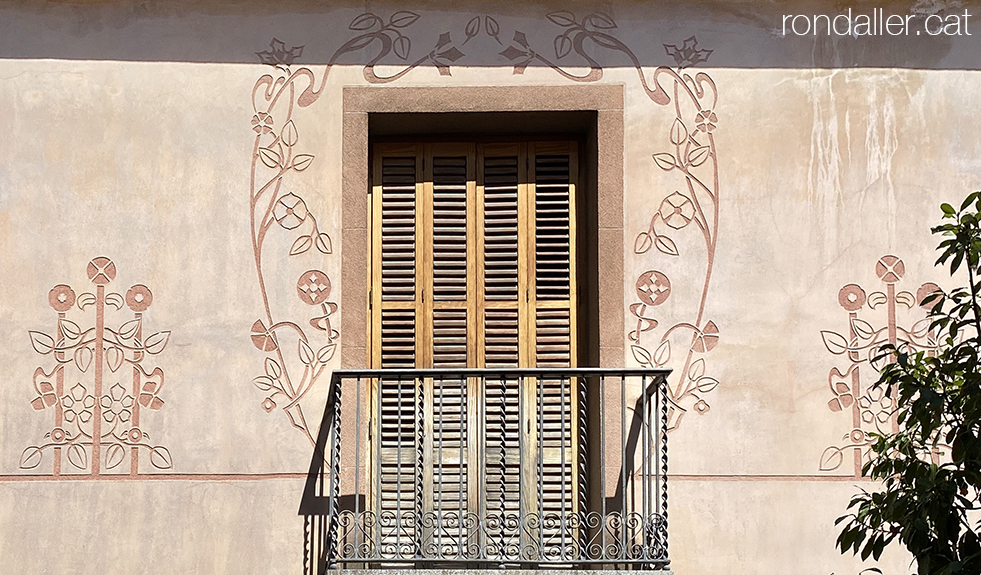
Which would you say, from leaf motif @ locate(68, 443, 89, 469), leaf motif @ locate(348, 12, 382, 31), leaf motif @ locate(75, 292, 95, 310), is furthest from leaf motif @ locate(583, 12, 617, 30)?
leaf motif @ locate(68, 443, 89, 469)

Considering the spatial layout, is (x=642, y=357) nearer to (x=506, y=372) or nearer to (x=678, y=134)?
(x=506, y=372)

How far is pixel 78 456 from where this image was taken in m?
6.77

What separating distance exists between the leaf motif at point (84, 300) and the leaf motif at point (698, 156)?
10.8ft

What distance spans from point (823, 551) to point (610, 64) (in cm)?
282

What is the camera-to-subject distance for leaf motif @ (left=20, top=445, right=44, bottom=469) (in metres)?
6.76

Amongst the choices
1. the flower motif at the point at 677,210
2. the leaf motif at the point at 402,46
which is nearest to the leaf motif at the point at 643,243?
the flower motif at the point at 677,210

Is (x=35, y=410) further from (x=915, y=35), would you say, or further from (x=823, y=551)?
(x=915, y=35)

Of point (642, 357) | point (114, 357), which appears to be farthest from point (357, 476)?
point (642, 357)

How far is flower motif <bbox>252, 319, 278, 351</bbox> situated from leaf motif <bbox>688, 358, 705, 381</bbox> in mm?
2194

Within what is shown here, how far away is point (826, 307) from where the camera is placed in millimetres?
6887

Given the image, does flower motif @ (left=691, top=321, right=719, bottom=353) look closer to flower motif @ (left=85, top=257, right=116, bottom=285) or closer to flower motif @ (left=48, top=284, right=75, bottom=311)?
flower motif @ (left=85, top=257, right=116, bottom=285)

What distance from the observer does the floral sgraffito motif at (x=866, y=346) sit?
6766mm

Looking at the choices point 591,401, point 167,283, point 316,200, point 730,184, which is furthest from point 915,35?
point 167,283

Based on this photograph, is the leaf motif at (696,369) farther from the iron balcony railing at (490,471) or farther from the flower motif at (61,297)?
the flower motif at (61,297)
